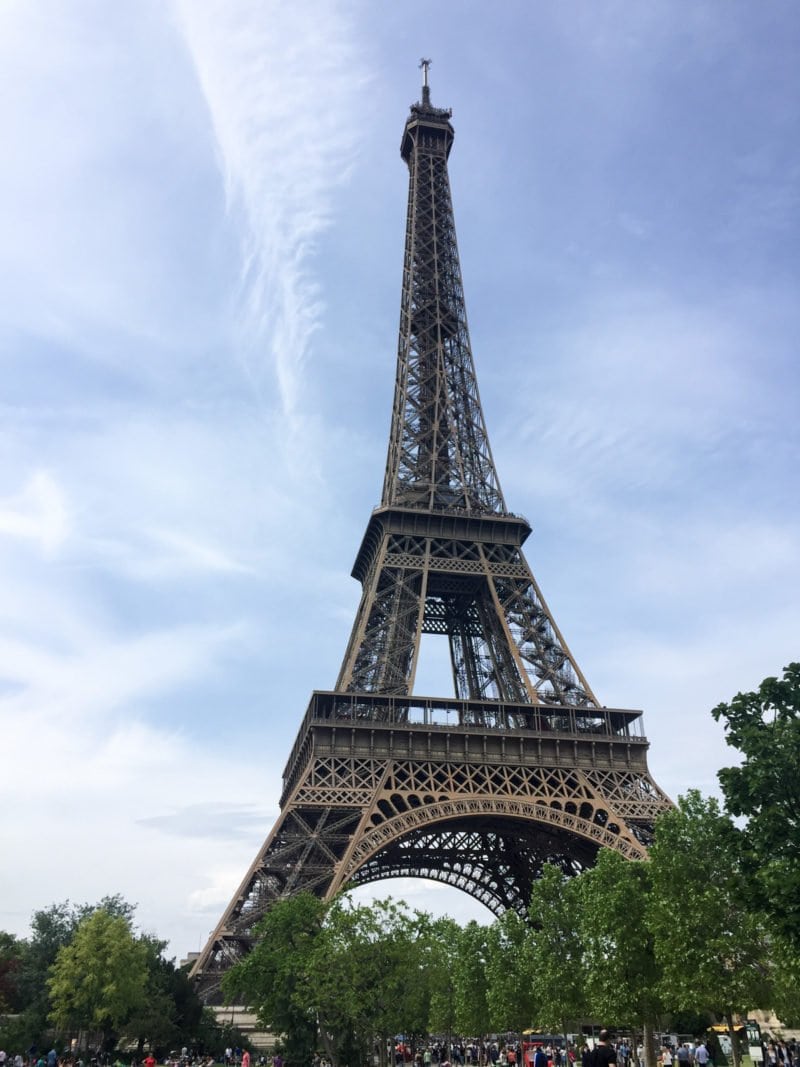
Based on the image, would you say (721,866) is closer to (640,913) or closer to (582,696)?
Answer: (640,913)

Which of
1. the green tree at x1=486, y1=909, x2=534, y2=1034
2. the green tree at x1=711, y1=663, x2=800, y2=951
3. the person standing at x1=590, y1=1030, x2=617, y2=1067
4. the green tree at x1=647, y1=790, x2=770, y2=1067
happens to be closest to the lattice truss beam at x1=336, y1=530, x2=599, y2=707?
the green tree at x1=486, y1=909, x2=534, y2=1034

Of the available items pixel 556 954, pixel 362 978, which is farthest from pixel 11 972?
pixel 556 954

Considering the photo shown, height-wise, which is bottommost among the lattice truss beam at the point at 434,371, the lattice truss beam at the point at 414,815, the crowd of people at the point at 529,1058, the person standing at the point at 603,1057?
the person standing at the point at 603,1057

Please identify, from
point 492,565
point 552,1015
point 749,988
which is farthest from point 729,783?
point 492,565

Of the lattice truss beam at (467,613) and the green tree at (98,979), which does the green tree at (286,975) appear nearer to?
the green tree at (98,979)

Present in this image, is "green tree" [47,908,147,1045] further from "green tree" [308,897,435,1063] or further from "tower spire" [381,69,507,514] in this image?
"tower spire" [381,69,507,514]

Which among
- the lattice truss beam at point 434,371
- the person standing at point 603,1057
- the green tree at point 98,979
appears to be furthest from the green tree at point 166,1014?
the person standing at point 603,1057
